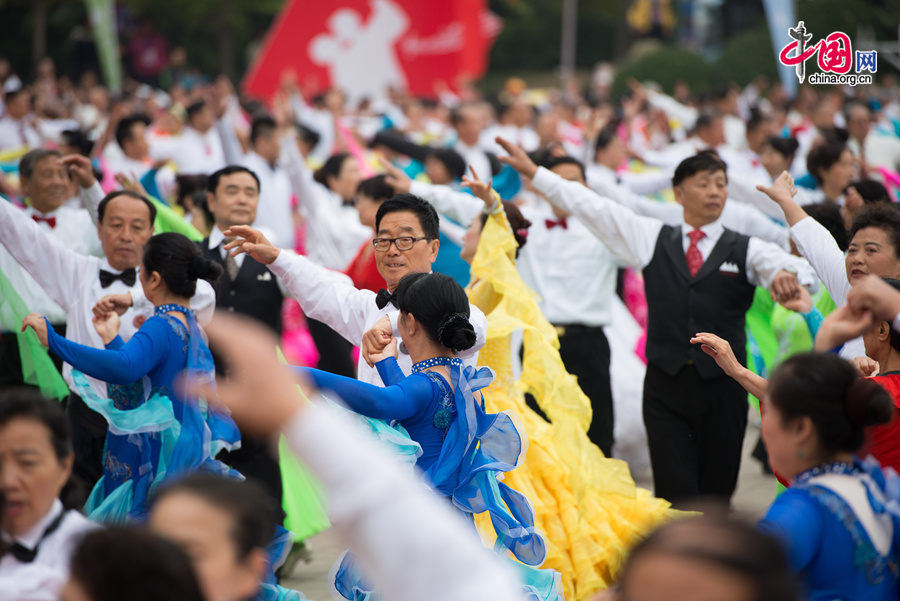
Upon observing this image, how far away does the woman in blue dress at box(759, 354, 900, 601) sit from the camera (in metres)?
2.33

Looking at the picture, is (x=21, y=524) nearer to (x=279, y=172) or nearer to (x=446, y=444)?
(x=446, y=444)

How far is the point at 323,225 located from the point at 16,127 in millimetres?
5969

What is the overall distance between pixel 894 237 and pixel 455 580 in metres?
3.08

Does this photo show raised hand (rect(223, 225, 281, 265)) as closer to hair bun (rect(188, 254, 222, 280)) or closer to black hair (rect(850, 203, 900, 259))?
hair bun (rect(188, 254, 222, 280))

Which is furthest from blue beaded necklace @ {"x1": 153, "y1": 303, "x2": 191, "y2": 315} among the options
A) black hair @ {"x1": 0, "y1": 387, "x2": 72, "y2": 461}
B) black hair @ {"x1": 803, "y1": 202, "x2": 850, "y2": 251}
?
black hair @ {"x1": 803, "y1": 202, "x2": 850, "y2": 251}

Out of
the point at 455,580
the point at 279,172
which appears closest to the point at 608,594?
the point at 455,580

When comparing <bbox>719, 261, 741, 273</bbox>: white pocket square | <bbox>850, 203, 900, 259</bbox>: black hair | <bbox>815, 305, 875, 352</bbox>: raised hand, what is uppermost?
<bbox>815, 305, 875, 352</bbox>: raised hand

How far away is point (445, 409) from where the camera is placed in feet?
11.8

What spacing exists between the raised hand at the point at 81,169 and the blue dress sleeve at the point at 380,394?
2993 mm

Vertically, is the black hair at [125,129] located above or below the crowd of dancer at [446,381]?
below

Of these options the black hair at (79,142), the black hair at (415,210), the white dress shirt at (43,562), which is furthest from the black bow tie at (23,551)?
the black hair at (79,142)

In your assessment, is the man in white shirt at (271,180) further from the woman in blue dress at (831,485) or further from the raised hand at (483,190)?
the woman in blue dress at (831,485)

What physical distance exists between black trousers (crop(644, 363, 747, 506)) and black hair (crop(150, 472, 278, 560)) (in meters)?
3.44

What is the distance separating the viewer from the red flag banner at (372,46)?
18000mm
